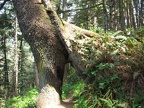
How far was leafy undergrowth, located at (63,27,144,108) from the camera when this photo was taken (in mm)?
4617

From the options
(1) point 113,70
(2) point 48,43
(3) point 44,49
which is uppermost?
(2) point 48,43

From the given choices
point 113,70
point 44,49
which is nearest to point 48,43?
point 44,49

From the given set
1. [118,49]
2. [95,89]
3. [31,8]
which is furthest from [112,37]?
[31,8]

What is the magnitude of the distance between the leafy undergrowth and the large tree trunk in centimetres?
47

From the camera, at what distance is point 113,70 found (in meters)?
5.02

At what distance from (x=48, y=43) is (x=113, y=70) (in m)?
2.15

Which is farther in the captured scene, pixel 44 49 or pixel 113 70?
pixel 44 49

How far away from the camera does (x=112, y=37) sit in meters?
5.68

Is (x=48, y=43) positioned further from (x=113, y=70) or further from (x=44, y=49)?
(x=113, y=70)

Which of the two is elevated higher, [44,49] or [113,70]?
[44,49]

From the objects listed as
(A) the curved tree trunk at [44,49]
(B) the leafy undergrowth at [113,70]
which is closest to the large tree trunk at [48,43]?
(A) the curved tree trunk at [44,49]

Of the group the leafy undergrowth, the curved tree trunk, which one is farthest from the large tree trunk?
the leafy undergrowth

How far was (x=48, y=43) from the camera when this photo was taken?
20.9 feet

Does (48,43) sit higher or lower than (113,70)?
higher
